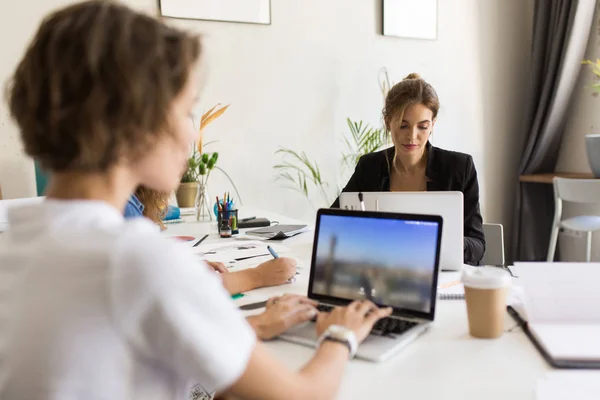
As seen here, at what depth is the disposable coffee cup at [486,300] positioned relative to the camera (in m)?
0.93

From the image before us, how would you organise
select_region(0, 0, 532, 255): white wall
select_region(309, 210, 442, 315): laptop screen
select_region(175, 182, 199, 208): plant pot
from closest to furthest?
1. select_region(309, 210, 442, 315): laptop screen
2. select_region(175, 182, 199, 208): plant pot
3. select_region(0, 0, 532, 255): white wall

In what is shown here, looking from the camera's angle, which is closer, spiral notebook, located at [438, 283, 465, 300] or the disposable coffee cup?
the disposable coffee cup

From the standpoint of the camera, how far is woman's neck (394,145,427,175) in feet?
6.71

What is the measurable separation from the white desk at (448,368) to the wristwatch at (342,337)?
41mm

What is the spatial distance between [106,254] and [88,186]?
0.13 metres

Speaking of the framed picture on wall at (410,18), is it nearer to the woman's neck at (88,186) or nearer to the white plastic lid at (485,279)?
the white plastic lid at (485,279)

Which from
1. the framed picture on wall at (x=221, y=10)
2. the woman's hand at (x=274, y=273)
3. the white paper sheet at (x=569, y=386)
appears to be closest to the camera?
the white paper sheet at (x=569, y=386)

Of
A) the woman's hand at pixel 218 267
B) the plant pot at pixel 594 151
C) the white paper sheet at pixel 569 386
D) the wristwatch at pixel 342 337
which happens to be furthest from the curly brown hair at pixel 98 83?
the plant pot at pixel 594 151

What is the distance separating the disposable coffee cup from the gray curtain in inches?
120

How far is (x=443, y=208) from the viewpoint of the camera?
1347 millimetres

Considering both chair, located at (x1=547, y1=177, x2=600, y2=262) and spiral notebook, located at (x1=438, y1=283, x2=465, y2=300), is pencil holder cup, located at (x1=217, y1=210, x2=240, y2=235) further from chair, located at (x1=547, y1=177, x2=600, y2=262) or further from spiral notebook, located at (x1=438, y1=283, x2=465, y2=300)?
chair, located at (x1=547, y1=177, x2=600, y2=262)

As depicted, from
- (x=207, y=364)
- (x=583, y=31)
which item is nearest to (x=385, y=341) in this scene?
(x=207, y=364)

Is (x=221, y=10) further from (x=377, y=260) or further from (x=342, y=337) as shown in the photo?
(x=342, y=337)

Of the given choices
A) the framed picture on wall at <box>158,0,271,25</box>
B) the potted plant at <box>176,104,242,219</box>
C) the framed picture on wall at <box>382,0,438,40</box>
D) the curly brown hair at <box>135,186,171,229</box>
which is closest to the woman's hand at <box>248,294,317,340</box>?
the curly brown hair at <box>135,186,171,229</box>
